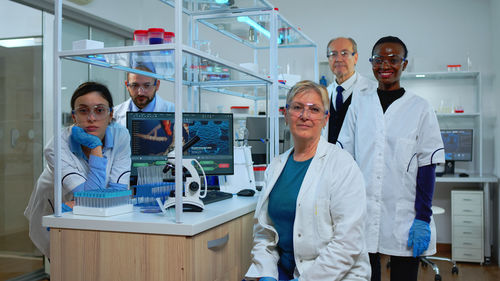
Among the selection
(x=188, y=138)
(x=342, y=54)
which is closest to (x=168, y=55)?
(x=188, y=138)

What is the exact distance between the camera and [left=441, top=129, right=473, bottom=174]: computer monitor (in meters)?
5.04

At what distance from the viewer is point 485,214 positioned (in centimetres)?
468

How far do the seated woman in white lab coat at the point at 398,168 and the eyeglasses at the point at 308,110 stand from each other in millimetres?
314

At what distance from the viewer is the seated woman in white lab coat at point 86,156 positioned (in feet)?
6.71

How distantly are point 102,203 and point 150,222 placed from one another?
0.24m

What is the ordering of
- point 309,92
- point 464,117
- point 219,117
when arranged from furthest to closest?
point 464,117, point 219,117, point 309,92

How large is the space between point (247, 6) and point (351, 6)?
11.0 ft

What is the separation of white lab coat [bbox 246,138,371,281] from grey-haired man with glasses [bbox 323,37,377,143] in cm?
69

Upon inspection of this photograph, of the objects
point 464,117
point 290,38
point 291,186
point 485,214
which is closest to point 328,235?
point 291,186

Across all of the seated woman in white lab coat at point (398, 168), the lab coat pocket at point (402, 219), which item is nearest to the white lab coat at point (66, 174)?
the seated woman in white lab coat at point (398, 168)

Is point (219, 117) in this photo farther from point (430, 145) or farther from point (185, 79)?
point (430, 145)

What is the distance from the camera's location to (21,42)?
4.04 meters

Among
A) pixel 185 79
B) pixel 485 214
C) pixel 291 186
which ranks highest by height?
pixel 185 79

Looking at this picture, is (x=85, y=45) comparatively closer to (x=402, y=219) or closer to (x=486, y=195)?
(x=402, y=219)
